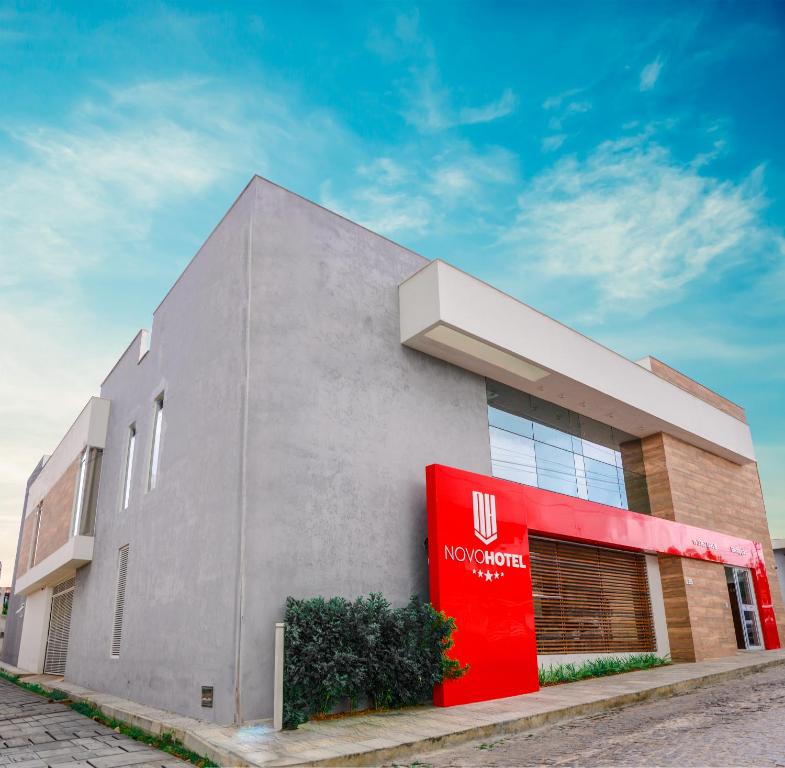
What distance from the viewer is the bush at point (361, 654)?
24.6 feet

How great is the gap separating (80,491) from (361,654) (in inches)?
417

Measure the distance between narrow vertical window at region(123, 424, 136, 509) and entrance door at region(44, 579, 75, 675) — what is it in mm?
4805

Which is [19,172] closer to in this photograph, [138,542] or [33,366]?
[33,366]

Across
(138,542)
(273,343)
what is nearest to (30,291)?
(138,542)

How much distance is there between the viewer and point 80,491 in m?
15.5

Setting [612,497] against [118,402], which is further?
[118,402]

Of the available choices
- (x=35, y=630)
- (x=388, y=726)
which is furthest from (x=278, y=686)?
(x=35, y=630)

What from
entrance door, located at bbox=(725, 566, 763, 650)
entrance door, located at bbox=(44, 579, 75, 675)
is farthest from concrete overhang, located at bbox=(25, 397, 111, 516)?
entrance door, located at bbox=(725, 566, 763, 650)

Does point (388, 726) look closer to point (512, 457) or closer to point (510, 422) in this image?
point (512, 457)

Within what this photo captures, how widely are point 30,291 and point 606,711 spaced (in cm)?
1334

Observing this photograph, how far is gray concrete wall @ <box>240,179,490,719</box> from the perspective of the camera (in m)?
8.24

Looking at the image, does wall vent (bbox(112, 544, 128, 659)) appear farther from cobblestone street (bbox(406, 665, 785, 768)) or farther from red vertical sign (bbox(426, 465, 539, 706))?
cobblestone street (bbox(406, 665, 785, 768))

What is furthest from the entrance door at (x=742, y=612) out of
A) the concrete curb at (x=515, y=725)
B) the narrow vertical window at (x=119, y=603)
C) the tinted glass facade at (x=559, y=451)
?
the narrow vertical window at (x=119, y=603)

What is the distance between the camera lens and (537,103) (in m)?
13.4
